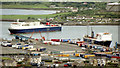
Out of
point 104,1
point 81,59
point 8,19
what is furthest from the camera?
point 104,1

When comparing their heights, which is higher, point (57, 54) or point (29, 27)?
point (57, 54)

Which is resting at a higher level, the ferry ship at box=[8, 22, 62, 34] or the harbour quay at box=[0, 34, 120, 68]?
the harbour quay at box=[0, 34, 120, 68]

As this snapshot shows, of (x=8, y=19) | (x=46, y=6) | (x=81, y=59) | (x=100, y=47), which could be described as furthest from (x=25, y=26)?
(x=46, y=6)

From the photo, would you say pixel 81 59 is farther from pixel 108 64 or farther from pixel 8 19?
pixel 8 19

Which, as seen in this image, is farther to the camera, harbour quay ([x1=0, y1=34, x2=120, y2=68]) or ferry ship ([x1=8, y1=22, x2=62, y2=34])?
ferry ship ([x1=8, y1=22, x2=62, y2=34])

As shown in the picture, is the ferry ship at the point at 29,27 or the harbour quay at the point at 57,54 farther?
the ferry ship at the point at 29,27

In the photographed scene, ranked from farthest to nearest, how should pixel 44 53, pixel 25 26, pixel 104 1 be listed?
1. pixel 104 1
2. pixel 25 26
3. pixel 44 53

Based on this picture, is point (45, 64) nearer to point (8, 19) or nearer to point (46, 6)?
point (8, 19)

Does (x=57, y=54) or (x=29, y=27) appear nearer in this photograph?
(x=57, y=54)

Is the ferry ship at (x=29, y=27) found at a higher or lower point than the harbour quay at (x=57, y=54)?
lower

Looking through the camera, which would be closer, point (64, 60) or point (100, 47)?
point (64, 60)
